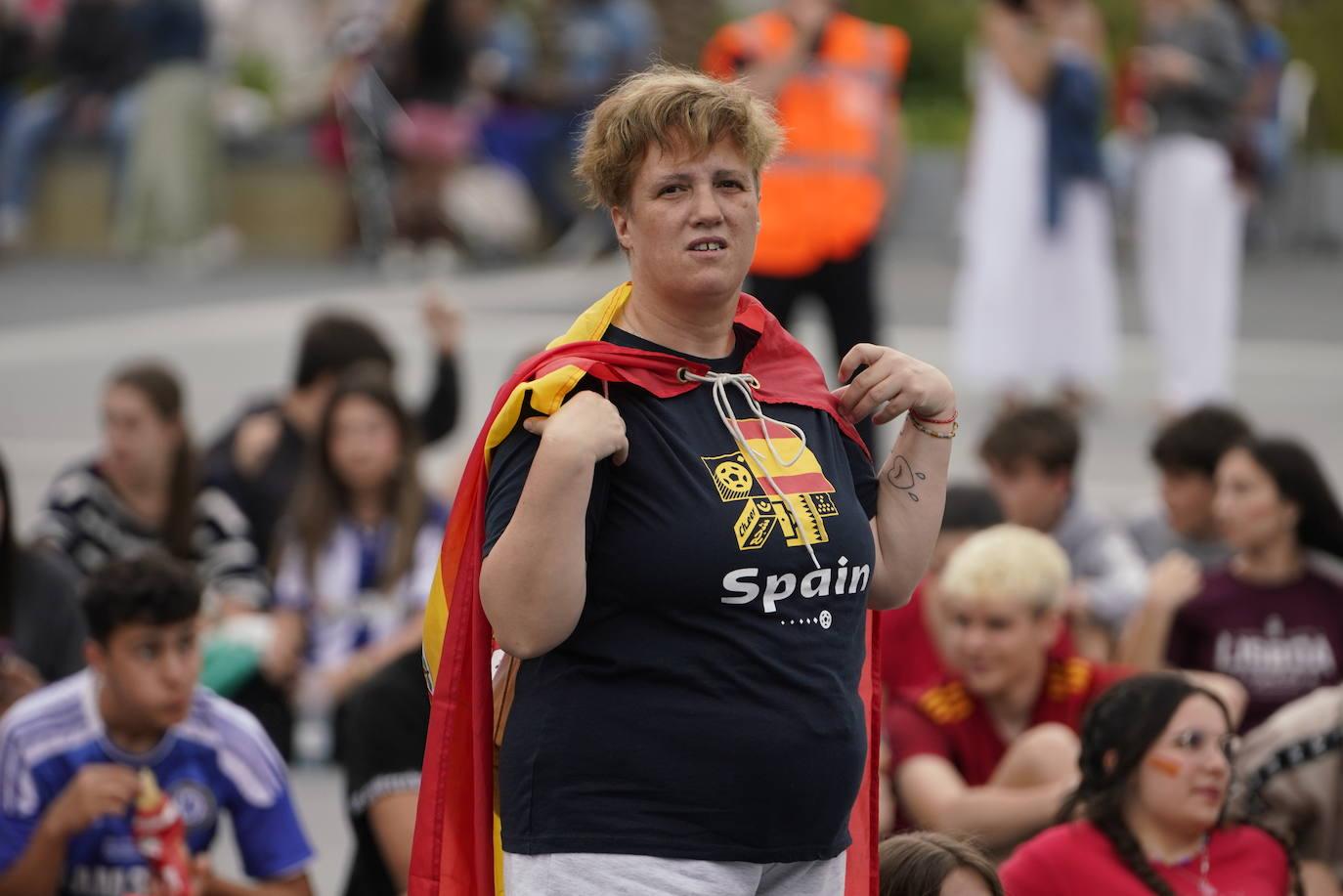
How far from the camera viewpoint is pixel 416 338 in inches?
550

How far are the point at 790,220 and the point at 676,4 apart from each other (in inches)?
474

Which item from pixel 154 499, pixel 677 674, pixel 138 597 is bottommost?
pixel 677 674

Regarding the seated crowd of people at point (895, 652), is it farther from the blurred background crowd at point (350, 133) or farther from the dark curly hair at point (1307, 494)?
the blurred background crowd at point (350, 133)

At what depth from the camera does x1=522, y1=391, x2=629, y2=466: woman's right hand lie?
9.23ft

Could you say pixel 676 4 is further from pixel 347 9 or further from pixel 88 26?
pixel 88 26

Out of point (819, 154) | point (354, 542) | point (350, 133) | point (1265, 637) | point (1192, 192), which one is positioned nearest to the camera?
point (1265, 637)

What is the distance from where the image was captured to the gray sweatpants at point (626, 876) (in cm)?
291

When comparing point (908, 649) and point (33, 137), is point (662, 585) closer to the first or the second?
point (908, 649)

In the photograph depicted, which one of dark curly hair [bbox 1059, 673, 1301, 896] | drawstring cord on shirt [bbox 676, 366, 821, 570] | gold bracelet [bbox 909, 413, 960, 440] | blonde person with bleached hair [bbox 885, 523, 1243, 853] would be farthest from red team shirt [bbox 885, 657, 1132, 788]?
drawstring cord on shirt [bbox 676, 366, 821, 570]

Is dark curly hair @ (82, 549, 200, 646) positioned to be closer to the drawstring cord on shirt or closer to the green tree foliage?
the drawstring cord on shirt

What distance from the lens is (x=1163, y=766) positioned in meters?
4.32

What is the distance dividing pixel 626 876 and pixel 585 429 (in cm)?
58

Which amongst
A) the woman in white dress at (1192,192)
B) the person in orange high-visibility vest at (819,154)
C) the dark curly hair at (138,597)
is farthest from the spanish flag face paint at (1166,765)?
the woman in white dress at (1192,192)

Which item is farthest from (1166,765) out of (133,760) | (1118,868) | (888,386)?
(133,760)
